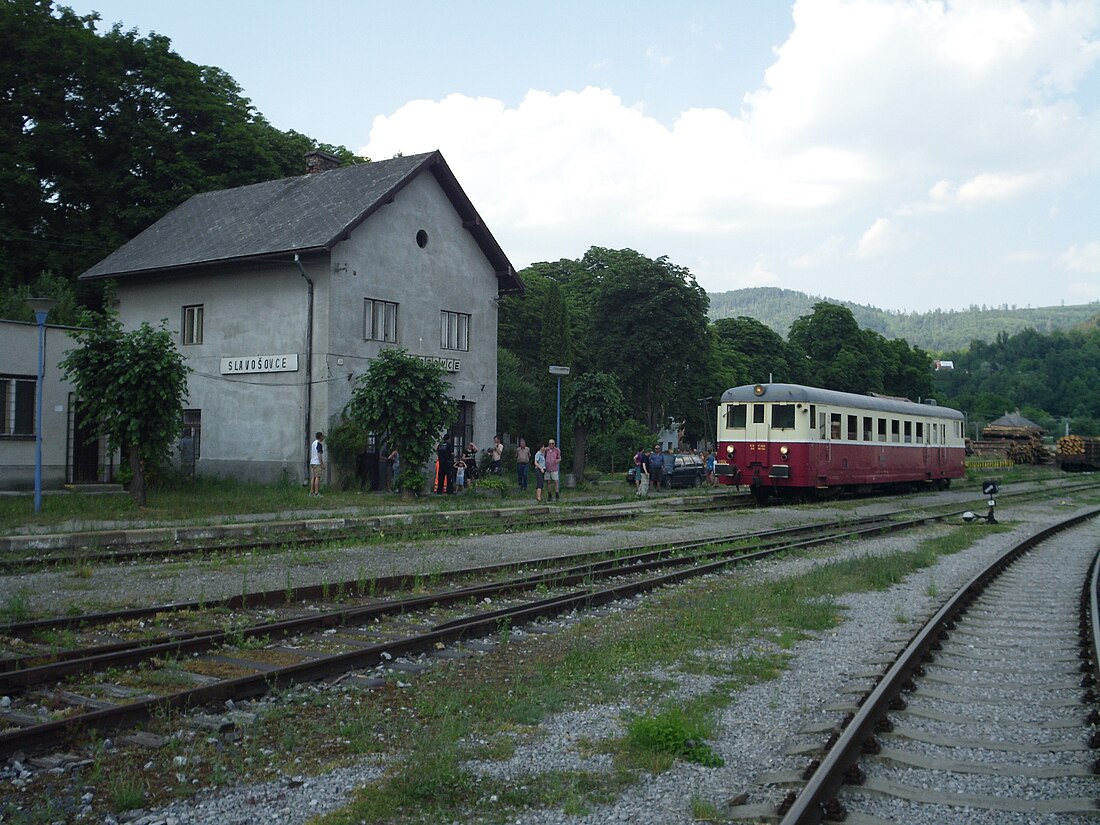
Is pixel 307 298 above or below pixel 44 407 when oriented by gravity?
above

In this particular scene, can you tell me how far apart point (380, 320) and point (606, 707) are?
2374cm

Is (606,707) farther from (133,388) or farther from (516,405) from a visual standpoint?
(516,405)

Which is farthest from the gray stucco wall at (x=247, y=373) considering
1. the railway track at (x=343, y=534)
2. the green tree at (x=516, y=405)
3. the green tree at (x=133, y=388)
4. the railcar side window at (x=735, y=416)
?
the green tree at (x=516, y=405)

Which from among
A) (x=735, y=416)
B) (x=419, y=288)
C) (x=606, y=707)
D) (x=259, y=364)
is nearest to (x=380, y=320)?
(x=419, y=288)

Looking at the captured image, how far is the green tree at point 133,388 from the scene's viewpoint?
65.9ft

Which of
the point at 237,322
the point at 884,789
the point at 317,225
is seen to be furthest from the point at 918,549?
the point at 237,322

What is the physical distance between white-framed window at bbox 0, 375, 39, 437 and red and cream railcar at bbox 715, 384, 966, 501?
59.7ft

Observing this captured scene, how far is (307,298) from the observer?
90.8 ft

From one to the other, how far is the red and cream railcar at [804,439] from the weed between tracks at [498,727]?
17.2 metres

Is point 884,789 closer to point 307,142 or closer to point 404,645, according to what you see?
point 404,645

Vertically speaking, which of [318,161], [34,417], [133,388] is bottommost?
[34,417]

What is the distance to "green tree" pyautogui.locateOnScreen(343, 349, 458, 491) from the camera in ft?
79.6

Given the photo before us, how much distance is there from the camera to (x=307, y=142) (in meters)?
45.4

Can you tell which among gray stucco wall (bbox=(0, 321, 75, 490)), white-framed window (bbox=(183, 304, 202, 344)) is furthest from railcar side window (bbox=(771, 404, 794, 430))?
gray stucco wall (bbox=(0, 321, 75, 490))
